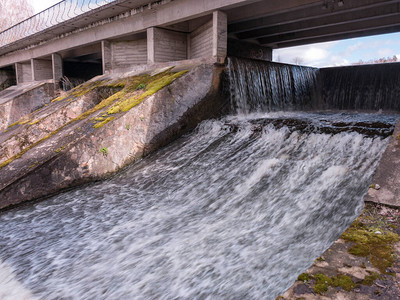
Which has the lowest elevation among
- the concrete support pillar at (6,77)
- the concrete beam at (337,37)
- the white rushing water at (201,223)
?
the white rushing water at (201,223)

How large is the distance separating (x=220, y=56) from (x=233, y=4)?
1652mm

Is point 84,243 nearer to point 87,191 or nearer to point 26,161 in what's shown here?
point 87,191

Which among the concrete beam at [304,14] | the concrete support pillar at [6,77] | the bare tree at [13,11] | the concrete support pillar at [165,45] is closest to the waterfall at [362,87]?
the concrete beam at [304,14]

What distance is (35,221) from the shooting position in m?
4.90

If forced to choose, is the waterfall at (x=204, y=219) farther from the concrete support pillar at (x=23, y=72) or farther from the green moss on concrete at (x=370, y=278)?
the concrete support pillar at (x=23, y=72)

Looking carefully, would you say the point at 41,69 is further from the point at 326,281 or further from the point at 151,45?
the point at 326,281

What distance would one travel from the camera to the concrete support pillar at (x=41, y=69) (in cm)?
1981

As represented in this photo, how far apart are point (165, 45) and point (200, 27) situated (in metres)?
1.65

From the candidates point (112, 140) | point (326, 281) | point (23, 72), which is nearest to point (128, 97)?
point (112, 140)

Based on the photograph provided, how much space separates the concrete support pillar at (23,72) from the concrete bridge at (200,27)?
3.30 m

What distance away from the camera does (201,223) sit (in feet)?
14.0

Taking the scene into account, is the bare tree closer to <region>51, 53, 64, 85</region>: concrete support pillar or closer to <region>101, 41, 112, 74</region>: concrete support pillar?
<region>51, 53, 64, 85</region>: concrete support pillar

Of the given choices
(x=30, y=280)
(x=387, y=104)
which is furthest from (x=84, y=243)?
(x=387, y=104)

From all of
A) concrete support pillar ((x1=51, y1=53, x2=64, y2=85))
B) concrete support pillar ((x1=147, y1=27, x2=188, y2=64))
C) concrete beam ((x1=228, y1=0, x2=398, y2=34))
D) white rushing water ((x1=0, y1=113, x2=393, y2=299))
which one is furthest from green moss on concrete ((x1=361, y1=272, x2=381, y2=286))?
concrete support pillar ((x1=51, y1=53, x2=64, y2=85))
